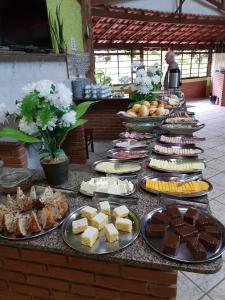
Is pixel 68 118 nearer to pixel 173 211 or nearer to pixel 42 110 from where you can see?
pixel 42 110

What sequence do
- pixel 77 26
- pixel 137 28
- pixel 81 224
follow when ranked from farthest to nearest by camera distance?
pixel 137 28 < pixel 77 26 < pixel 81 224

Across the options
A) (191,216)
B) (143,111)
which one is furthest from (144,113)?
A: (191,216)

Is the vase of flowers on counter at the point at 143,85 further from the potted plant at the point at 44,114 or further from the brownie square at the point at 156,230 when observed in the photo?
the brownie square at the point at 156,230

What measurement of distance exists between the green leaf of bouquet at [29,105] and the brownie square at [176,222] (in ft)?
2.49

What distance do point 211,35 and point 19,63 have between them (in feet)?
29.5

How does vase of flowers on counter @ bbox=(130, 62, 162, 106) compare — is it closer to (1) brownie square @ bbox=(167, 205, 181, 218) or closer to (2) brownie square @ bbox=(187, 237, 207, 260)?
(1) brownie square @ bbox=(167, 205, 181, 218)

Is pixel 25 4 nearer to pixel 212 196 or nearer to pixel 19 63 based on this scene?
pixel 19 63

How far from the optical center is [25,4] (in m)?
2.92

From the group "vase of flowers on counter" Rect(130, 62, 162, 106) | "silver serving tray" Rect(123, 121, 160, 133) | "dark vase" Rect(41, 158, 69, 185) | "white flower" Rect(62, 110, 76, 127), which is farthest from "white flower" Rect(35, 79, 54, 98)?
"vase of flowers on counter" Rect(130, 62, 162, 106)

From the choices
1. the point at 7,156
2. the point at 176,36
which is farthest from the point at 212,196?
the point at 176,36

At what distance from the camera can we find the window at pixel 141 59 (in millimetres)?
8336

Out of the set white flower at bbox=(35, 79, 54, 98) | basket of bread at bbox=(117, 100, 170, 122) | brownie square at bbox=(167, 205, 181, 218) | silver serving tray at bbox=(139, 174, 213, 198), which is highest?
white flower at bbox=(35, 79, 54, 98)

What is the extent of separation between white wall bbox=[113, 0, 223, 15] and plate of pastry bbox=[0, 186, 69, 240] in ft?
18.8

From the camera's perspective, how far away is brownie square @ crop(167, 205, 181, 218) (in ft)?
3.34
